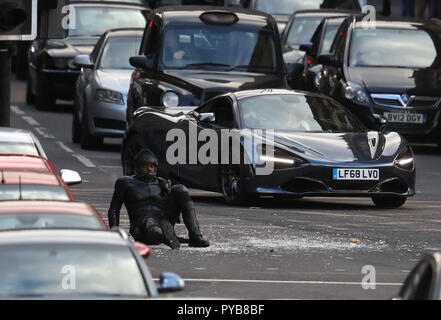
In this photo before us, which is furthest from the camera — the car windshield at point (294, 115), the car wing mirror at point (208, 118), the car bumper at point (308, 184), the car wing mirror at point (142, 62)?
the car wing mirror at point (142, 62)

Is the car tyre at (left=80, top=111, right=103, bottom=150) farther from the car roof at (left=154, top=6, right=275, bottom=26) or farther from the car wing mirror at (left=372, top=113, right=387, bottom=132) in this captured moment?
the car wing mirror at (left=372, top=113, right=387, bottom=132)

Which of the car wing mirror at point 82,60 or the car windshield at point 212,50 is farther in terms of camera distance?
the car wing mirror at point 82,60

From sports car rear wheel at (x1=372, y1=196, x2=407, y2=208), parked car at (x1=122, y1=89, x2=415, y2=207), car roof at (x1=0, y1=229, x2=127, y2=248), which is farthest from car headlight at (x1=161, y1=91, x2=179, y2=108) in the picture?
car roof at (x1=0, y1=229, x2=127, y2=248)

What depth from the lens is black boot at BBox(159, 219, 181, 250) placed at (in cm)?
1407

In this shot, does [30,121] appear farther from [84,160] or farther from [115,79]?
[84,160]

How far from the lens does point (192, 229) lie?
14.1 metres

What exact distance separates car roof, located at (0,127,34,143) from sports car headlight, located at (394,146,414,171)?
4537 millimetres

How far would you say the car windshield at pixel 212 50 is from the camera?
22250mm

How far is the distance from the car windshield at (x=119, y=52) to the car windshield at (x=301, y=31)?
4805 mm

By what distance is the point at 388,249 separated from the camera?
14.1 meters

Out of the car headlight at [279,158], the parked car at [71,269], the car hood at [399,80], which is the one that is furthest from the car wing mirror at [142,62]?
the parked car at [71,269]

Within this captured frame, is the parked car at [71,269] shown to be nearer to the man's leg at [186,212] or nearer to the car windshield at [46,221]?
the car windshield at [46,221]
